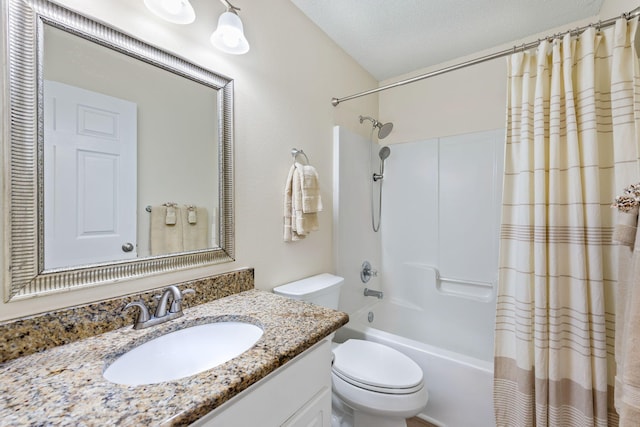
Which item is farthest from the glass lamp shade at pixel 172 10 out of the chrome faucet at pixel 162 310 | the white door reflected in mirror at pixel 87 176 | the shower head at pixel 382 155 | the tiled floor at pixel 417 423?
the tiled floor at pixel 417 423

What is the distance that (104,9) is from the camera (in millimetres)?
821

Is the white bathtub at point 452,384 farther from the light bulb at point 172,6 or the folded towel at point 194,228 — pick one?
the light bulb at point 172,6

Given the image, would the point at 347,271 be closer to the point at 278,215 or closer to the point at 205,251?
the point at 278,215

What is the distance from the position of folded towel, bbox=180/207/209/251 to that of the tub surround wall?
0.51 feet

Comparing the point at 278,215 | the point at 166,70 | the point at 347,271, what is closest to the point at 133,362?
the point at 278,215

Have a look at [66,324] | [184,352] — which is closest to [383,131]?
[184,352]

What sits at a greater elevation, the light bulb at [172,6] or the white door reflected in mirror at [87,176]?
the light bulb at [172,6]

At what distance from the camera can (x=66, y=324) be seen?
0.72 metres

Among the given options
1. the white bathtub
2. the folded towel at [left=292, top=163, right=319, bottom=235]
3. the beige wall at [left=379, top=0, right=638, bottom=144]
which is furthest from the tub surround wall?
the beige wall at [left=379, top=0, right=638, bottom=144]

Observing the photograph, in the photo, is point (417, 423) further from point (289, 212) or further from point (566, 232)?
point (289, 212)

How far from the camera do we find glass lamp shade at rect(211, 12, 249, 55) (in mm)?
1021

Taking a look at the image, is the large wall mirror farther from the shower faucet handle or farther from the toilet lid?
the shower faucet handle

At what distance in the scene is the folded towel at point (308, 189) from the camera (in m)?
1.42

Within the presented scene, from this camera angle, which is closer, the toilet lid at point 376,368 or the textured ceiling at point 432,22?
the toilet lid at point 376,368
